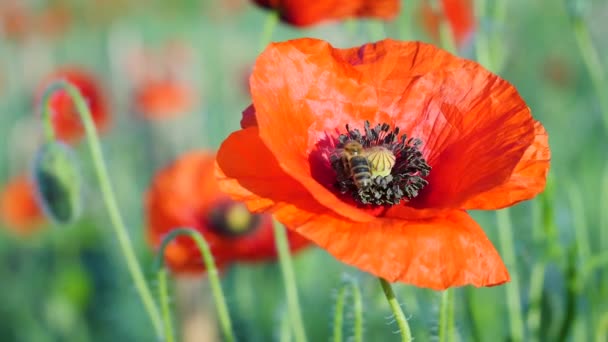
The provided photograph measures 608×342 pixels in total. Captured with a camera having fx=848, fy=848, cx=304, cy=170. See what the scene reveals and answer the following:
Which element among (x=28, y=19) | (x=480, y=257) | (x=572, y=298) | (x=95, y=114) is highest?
(x=28, y=19)

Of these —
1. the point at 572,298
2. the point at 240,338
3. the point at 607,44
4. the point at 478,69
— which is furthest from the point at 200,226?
the point at 607,44

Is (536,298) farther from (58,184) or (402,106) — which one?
(58,184)

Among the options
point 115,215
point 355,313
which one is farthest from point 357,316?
A: point 115,215

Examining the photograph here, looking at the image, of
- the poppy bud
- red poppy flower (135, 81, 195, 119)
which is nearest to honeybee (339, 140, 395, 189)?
the poppy bud

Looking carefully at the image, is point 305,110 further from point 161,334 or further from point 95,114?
point 95,114

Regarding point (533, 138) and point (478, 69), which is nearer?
point (533, 138)
